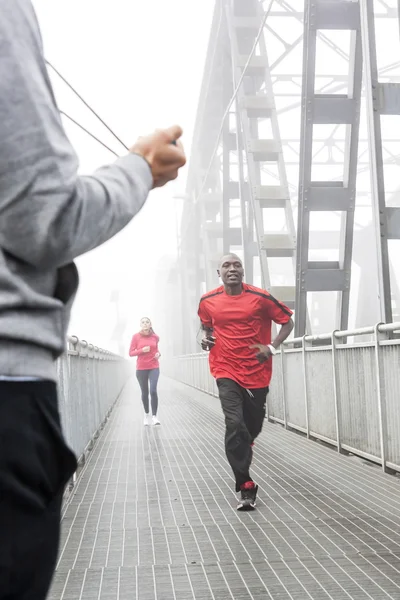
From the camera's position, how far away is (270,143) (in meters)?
17.2

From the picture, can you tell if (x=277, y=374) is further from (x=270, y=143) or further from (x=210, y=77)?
(x=210, y=77)

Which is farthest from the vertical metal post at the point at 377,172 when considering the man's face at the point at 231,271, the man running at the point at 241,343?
the man's face at the point at 231,271

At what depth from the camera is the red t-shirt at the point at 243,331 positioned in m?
6.34

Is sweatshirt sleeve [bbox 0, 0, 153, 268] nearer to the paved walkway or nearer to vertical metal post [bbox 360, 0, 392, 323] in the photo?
the paved walkway

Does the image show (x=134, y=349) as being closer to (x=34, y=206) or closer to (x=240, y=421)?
(x=240, y=421)

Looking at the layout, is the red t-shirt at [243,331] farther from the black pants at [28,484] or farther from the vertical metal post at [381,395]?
the black pants at [28,484]

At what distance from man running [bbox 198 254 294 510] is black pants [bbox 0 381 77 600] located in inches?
193

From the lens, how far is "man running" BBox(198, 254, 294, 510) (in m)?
6.30

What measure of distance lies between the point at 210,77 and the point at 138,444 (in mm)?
18083

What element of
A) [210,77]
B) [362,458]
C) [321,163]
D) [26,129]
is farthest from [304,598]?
[321,163]

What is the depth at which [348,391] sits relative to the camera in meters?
8.52

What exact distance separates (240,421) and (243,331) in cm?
68

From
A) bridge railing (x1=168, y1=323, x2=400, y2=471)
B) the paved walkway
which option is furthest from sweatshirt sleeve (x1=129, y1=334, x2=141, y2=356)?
the paved walkway

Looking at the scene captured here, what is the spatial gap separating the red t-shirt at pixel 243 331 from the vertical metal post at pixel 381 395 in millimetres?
1270
